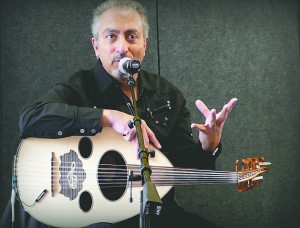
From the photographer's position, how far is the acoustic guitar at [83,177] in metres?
1.66

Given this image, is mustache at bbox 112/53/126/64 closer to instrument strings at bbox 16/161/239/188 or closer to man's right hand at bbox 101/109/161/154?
man's right hand at bbox 101/109/161/154

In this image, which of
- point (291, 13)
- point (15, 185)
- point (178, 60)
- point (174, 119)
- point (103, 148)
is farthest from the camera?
point (291, 13)

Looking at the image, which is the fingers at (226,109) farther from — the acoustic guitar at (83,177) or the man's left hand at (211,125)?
the acoustic guitar at (83,177)

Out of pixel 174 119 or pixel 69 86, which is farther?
pixel 174 119

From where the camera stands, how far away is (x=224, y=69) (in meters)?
2.79

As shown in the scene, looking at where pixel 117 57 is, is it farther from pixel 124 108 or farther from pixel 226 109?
pixel 226 109

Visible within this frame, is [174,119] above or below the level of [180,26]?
below

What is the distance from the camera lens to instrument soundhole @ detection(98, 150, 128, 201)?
5.68 ft

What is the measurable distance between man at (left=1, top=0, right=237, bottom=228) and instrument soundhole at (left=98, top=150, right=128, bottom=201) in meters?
0.13

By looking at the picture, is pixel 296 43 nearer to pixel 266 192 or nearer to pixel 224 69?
pixel 224 69

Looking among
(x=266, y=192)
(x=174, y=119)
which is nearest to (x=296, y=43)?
(x=266, y=192)

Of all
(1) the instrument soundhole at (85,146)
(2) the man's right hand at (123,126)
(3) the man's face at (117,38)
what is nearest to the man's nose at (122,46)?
(3) the man's face at (117,38)

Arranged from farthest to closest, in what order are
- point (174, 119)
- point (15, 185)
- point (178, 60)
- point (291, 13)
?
point (291, 13) → point (178, 60) → point (174, 119) → point (15, 185)

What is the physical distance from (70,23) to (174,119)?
0.97 m
